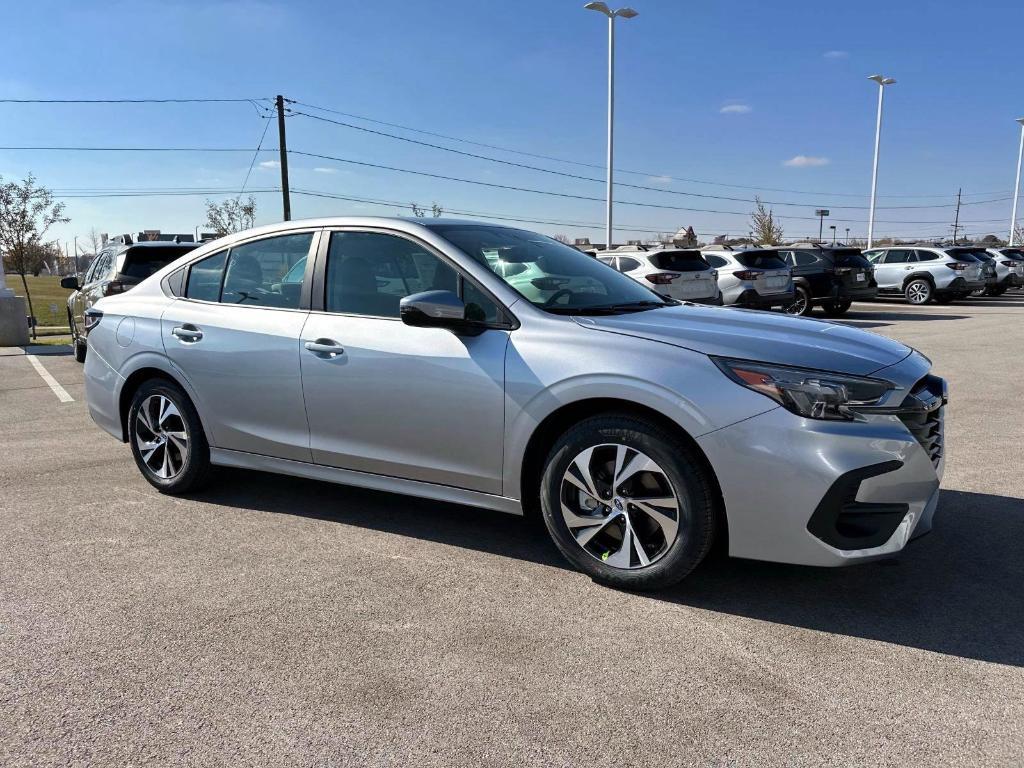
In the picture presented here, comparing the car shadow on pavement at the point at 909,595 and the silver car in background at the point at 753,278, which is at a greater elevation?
the silver car in background at the point at 753,278

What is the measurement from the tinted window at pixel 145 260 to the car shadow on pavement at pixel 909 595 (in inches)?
356

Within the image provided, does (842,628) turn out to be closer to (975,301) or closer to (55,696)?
(55,696)

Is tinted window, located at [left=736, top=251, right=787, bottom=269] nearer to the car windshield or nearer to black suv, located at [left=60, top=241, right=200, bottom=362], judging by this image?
black suv, located at [left=60, top=241, right=200, bottom=362]

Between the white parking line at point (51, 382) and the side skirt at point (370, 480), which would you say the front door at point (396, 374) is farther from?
the white parking line at point (51, 382)

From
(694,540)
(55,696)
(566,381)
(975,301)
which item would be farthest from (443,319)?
(975,301)

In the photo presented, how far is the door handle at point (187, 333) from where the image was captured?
465cm

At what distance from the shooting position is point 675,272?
1472 cm

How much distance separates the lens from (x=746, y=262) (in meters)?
17.0

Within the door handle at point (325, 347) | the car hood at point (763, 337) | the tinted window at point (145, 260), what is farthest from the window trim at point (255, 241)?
the tinted window at point (145, 260)

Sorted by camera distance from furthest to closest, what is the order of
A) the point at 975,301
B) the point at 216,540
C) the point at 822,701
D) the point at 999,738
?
the point at 975,301
the point at 216,540
the point at 822,701
the point at 999,738

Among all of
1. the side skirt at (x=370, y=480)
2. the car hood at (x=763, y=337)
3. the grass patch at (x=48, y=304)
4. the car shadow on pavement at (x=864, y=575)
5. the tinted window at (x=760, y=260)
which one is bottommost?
the grass patch at (x=48, y=304)

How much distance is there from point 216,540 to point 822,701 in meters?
3.00

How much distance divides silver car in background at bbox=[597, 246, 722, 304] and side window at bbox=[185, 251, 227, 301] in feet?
34.6

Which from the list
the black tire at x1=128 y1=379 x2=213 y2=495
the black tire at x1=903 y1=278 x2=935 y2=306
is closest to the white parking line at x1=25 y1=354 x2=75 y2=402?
the black tire at x1=128 y1=379 x2=213 y2=495
